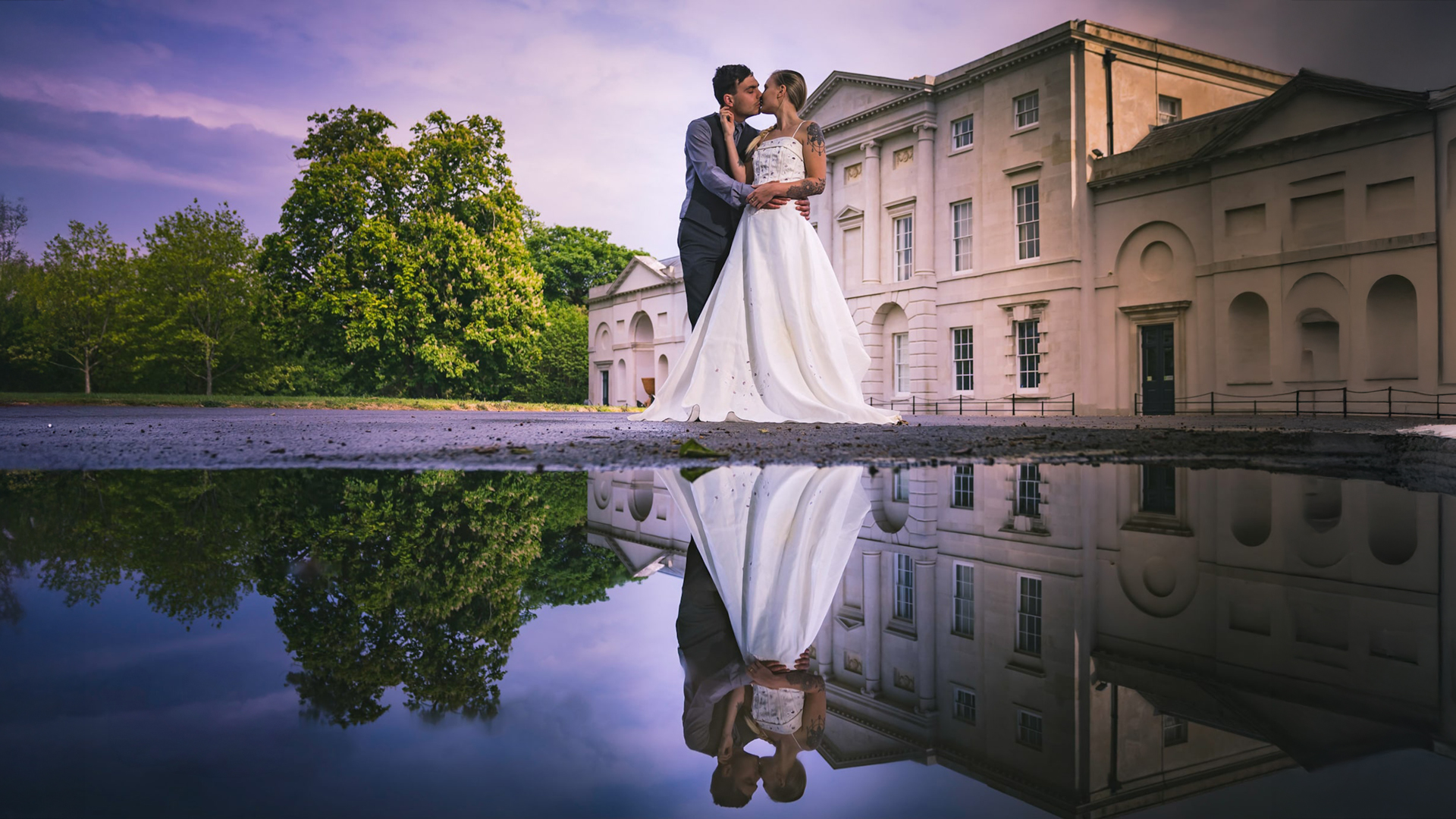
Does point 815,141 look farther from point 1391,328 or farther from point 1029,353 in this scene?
point 1029,353

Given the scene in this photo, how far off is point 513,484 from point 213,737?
74.3 inches

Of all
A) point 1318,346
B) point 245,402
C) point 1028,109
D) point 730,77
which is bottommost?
point 245,402

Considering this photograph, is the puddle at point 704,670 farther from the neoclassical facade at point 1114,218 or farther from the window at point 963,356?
the window at point 963,356

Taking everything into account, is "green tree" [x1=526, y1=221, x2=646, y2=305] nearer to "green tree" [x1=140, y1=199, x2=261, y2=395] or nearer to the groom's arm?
"green tree" [x1=140, y1=199, x2=261, y2=395]

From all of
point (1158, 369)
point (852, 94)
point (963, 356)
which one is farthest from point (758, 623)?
point (852, 94)

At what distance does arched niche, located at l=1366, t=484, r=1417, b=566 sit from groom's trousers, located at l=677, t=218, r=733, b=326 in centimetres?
580

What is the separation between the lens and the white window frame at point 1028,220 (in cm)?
2406

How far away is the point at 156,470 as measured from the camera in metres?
2.67

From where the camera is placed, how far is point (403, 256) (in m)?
26.1

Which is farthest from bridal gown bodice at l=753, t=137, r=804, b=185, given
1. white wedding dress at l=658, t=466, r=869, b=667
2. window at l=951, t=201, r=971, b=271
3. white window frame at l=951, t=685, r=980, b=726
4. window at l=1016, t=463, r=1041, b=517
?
window at l=951, t=201, r=971, b=271

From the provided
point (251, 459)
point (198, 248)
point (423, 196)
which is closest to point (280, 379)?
point (198, 248)

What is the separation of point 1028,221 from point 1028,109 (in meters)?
3.69

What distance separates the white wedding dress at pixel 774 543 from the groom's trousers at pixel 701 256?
5144mm

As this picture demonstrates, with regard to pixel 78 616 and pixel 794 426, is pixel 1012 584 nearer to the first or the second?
A: pixel 78 616
